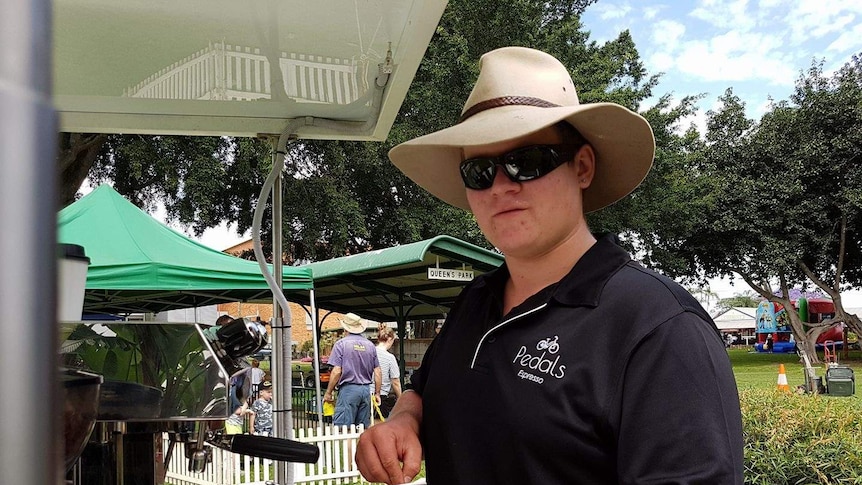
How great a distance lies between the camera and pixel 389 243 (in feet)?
61.8

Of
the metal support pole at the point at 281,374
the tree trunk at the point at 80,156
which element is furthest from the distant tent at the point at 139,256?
the metal support pole at the point at 281,374

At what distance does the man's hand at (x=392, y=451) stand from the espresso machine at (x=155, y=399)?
235 mm

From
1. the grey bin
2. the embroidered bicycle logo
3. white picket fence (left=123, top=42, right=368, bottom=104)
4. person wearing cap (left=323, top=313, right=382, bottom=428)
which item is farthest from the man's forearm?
the grey bin

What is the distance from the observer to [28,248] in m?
0.29

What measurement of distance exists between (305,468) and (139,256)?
3.01 meters

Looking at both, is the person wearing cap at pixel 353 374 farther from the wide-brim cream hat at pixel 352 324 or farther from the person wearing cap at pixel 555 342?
the person wearing cap at pixel 555 342

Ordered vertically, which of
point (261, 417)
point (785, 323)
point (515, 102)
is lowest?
point (261, 417)

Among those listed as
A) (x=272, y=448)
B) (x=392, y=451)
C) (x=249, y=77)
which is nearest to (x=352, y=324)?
(x=249, y=77)

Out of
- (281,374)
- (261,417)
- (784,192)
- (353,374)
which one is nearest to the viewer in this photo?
(281,374)

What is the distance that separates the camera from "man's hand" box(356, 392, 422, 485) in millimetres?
1449

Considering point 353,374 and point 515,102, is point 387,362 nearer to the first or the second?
point 353,374

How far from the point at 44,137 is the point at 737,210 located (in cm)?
2806

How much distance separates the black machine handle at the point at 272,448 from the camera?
5.39 ft

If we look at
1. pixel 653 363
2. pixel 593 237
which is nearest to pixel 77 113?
pixel 593 237
